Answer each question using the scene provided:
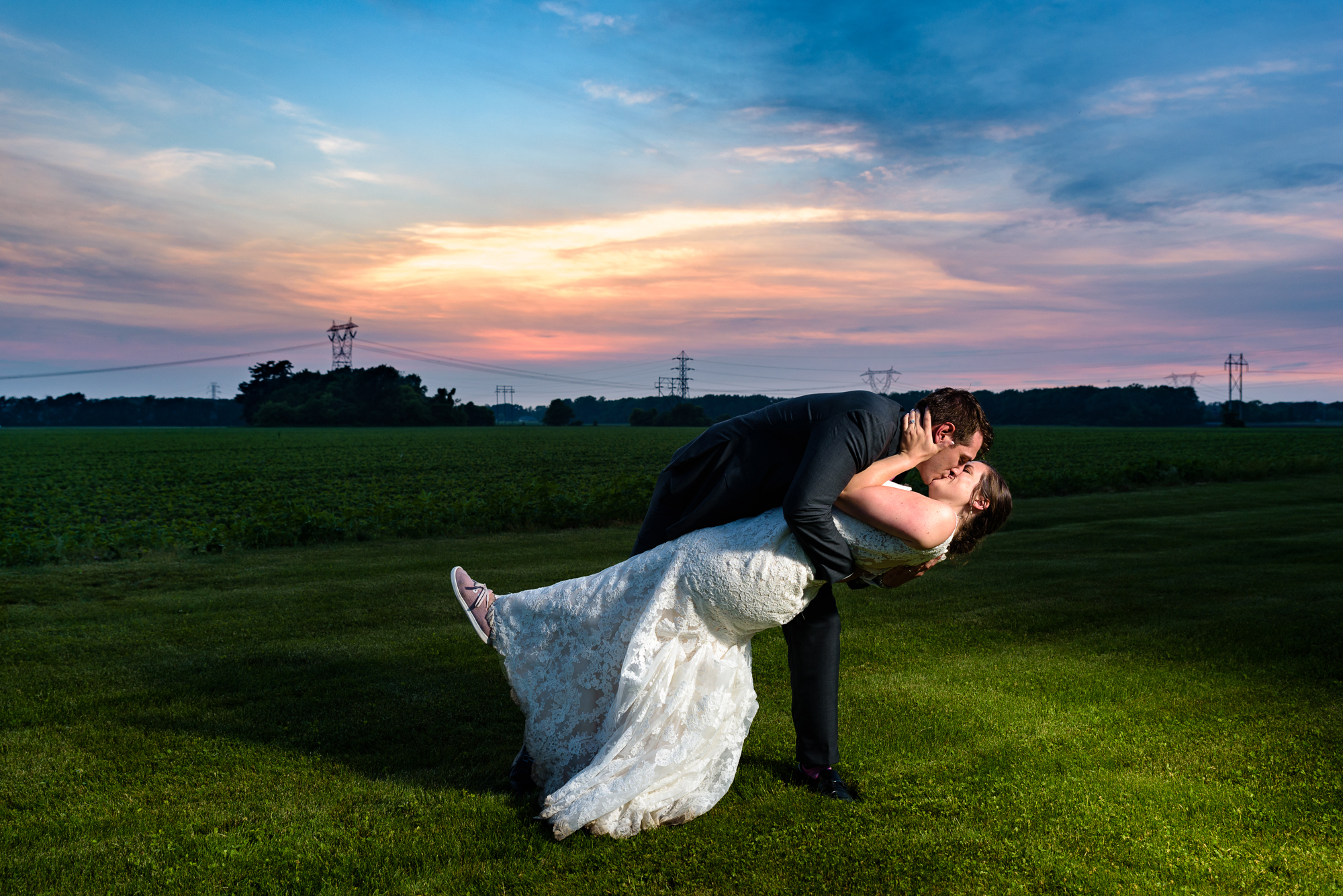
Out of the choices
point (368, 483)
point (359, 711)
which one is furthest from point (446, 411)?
point (359, 711)

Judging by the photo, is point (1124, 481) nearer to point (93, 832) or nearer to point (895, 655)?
point (895, 655)

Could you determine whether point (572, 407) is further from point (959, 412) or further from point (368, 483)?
point (959, 412)

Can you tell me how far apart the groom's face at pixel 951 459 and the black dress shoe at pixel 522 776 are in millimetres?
2298

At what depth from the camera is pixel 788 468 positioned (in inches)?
145

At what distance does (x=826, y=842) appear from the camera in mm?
3506

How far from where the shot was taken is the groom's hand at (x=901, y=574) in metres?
3.68

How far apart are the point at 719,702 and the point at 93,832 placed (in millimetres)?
2768

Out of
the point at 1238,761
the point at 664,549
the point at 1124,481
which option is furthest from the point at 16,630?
the point at 1124,481

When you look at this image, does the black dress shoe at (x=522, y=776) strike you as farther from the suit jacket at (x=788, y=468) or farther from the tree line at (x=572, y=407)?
the tree line at (x=572, y=407)

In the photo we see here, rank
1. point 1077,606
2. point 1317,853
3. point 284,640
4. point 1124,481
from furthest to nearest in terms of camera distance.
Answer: point 1124,481
point 1077,606
point 284,640
point 1317,853

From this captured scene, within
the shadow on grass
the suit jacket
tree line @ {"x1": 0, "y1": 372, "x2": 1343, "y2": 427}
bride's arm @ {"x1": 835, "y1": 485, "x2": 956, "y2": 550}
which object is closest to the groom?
the suit jacket

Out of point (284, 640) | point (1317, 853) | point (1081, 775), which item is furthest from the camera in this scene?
point (284, 640)

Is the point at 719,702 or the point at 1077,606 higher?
the point at 719,702

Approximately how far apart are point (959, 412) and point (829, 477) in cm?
63
